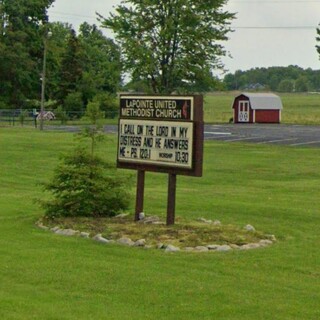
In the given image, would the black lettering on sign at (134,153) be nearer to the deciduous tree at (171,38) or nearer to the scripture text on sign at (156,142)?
the scripture text on sign at (156,142)

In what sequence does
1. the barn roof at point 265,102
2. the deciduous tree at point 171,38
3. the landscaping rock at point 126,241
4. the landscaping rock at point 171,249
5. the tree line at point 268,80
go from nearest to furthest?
the landscaping rock at point 171,249 < the landscaping rock at point 126,241 < the deciduous tree at point 171,38 < the barn roof at point 265,102 < the tree line at point 268,80

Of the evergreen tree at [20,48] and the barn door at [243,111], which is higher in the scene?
the evergreen tree at [20,48]

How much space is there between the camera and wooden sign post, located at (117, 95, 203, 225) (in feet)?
46.8

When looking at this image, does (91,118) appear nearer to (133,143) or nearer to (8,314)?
(133,143)

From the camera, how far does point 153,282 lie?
1037cm

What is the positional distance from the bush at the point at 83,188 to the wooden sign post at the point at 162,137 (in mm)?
429

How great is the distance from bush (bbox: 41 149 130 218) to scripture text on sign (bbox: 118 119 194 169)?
0.52 meters

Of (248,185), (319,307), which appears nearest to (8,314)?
(319,307)

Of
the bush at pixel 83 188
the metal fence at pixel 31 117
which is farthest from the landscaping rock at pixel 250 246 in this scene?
the metal fence at pixel 31 117

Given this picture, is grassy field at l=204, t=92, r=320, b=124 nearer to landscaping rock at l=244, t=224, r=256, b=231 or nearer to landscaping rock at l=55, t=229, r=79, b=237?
landscaping rock at l=244, t=224, r=256, b=231

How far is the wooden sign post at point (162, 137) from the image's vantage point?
46.8 ft

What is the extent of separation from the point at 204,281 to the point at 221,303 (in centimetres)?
113

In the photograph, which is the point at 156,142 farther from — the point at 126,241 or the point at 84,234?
the point at 126,241

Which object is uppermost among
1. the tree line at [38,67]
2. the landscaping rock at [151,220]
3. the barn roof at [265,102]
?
the tree line at [38,67]
